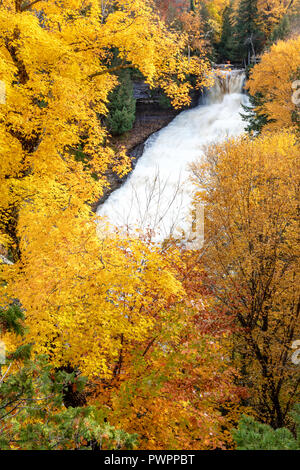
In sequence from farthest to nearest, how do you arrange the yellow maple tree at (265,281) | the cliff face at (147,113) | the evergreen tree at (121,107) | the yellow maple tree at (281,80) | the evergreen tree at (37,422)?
the cliff face at (147,113) → the evergreen tree at (121,107) → the yellow maple tree at (281,80) → the yellow maple tree at (265,281) → the evergreen tree at (37,422)

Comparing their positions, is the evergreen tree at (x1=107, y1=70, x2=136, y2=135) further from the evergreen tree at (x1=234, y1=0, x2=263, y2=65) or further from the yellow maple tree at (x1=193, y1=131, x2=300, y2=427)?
the yellow maple tree at (x1=193, y1=131, x2=300, y2=427)

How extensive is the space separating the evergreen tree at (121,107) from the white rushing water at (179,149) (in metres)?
3.36

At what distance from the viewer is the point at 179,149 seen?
98.1 ft

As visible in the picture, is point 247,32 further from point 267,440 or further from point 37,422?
point 37,422

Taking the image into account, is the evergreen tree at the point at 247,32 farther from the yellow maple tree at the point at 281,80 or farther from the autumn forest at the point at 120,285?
the autumn forest at the point at 120,285

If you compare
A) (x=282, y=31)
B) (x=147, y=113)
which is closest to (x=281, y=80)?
(x=282, y=31)

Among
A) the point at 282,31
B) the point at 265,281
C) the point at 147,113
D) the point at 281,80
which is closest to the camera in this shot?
the point at 265,281

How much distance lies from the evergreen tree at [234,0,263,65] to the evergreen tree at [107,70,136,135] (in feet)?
49.8

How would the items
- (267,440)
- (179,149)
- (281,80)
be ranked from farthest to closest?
(179,149) → (281,80) → (267,440)

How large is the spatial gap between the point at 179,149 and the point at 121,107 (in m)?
7.67

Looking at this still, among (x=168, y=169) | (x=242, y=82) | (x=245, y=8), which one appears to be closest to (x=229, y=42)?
(x=245, y=8)

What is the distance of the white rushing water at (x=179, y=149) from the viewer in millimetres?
24734

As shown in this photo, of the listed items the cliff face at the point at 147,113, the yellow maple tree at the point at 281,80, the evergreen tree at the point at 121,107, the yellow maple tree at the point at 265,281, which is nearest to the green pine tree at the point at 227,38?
the cliff face at the point at 147,113

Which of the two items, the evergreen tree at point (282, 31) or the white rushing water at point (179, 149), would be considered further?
the evergreen tree at point (282, 31)
